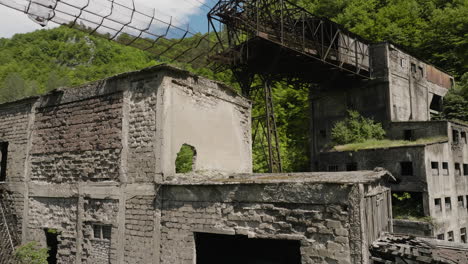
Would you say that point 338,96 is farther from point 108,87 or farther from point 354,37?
point 108,87

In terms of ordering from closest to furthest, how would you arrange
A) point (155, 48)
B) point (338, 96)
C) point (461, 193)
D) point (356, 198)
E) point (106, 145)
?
point (356, 198) < point (106, 145) < point (155, 48) < point (461, 193) < point (338, 96)

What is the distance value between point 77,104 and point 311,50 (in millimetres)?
12173

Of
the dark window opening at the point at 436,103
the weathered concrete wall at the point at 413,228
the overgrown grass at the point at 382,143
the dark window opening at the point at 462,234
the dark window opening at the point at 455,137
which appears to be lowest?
the dark window opening at the point at 462,234

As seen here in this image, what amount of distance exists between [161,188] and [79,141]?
9.88 ft

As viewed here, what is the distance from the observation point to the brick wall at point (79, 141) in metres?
8.54

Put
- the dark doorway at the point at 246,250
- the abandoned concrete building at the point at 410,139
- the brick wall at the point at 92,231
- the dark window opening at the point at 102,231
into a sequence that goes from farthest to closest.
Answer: the abandoned concrete building at the point at 410,139, the dark doorway at the point at 246,250, the dark window opening at the point at 102,231, the brick wall at the point at 92,231

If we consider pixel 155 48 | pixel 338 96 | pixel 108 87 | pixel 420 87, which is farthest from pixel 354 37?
pixel 108 87

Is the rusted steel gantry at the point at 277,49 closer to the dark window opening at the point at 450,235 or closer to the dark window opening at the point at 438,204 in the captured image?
the dark window opening at the point at 438,204

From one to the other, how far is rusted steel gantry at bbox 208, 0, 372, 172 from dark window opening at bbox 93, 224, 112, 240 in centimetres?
873

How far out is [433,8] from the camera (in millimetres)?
29469

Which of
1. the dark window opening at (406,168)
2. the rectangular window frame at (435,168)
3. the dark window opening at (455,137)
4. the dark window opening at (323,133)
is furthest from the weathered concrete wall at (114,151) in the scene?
the dark window opening at (455,137)

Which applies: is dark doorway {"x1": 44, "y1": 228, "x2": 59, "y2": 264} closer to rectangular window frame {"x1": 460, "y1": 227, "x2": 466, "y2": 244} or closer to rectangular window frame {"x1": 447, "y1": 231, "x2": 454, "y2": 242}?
rectangular window frame {"x1": 447, "y1": 231, "x2": 454, "y2": 242}

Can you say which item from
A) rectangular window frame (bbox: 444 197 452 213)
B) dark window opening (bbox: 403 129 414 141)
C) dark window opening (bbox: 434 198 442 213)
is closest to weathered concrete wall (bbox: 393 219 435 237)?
dark window opening (bbox: 434 198 442 213)

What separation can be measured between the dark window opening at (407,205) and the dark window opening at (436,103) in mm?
10155
